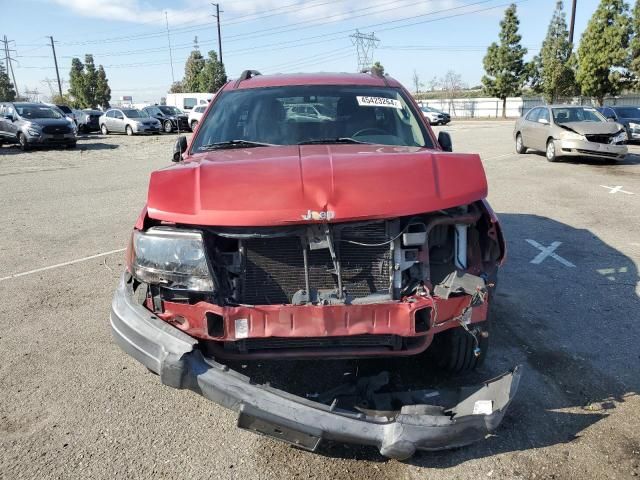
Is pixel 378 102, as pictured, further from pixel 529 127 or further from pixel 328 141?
pixel 529 127

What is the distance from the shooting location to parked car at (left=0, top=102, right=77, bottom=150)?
20.6 m

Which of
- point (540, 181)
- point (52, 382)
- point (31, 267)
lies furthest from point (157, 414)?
point (540, 181)

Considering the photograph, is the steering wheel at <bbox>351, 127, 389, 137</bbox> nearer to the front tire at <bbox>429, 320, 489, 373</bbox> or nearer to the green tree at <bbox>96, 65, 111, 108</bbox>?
the front tire at <bbox>429, 320, 489, 373</bbox>

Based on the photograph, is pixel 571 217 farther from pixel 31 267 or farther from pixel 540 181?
pixel 31 267

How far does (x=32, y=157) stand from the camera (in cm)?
1870

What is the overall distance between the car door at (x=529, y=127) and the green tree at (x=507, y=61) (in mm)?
34655

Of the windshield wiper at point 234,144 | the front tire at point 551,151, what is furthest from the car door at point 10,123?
the windshield wiper at point 234,144

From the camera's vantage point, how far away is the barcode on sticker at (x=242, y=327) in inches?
99.9

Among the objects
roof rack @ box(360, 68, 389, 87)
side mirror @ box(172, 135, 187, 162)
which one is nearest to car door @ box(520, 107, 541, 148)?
roof rack @ box(360, 68, 389, 87)

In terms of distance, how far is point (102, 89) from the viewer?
6162cm

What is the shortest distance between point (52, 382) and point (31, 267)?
2835mm

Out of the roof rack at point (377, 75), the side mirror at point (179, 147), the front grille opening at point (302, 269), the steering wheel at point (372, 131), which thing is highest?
the roof rack at point (377, 75)

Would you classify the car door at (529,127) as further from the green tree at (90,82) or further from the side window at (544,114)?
the green tree at (90,82)

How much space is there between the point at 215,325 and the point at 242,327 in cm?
15
